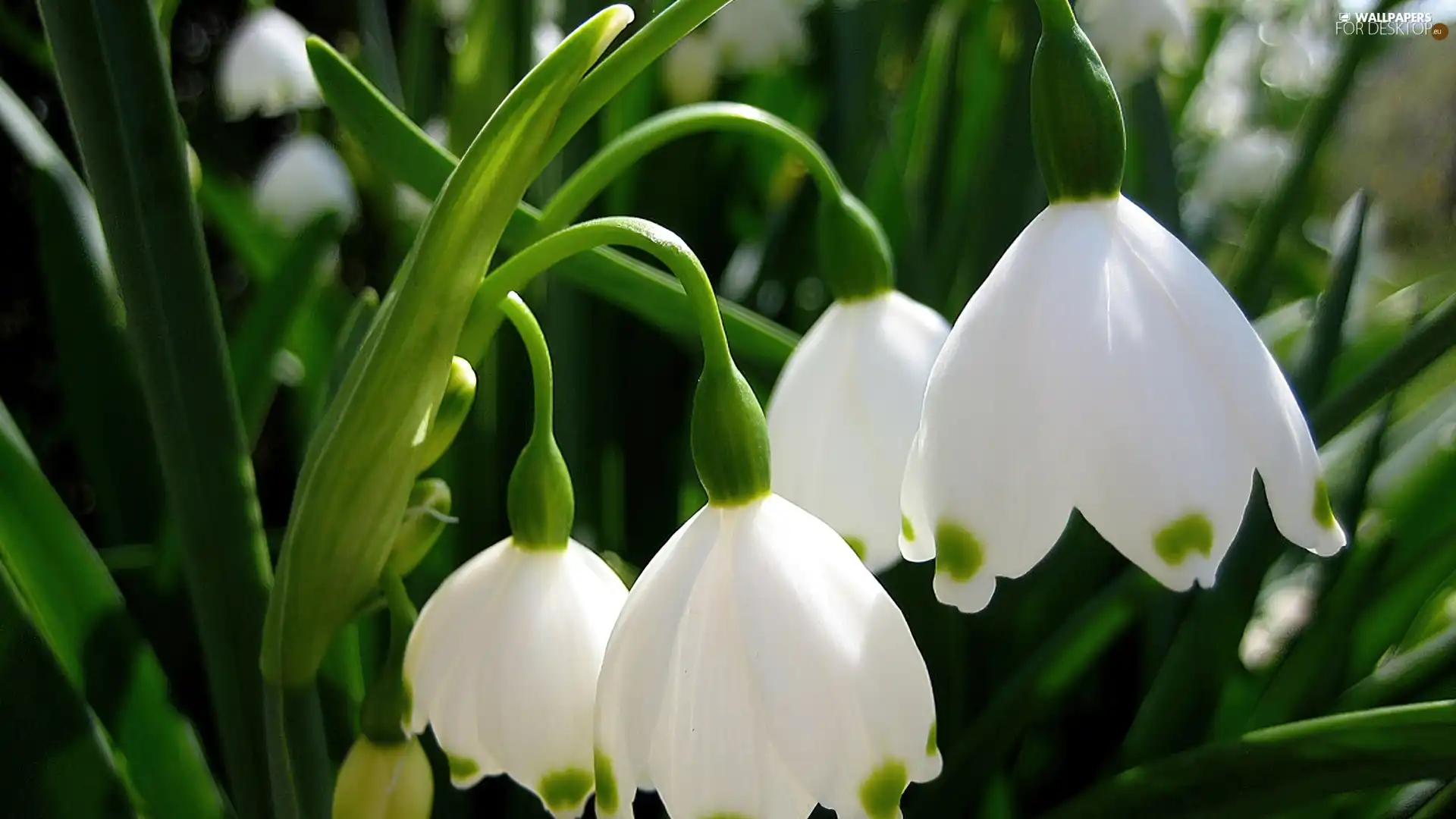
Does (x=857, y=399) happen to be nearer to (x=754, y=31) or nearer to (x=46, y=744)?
(x=46, y=744)

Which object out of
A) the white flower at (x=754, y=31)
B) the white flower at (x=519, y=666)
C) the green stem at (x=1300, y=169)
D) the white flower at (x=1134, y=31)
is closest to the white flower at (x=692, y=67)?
the white flower at (x=754, y=31)

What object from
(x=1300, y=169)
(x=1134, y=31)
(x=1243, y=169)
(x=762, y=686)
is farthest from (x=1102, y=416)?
(x=1243, y=169)

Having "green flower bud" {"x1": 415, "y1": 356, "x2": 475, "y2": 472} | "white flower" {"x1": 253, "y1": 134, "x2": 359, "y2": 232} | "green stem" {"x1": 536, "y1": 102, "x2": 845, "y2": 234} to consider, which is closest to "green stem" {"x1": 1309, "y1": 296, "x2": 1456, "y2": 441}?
"green stem" {"x1": 536, "y1": 102, "x2": 845, "y2": 234}

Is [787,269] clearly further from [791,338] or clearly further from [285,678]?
[285,678]

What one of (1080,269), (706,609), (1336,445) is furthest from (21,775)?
(1336,445)

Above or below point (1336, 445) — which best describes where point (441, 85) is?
above

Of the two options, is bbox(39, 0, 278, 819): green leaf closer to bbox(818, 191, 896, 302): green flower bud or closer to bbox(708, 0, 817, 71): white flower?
bbox(818, 191, 896, 302): green flower bud
